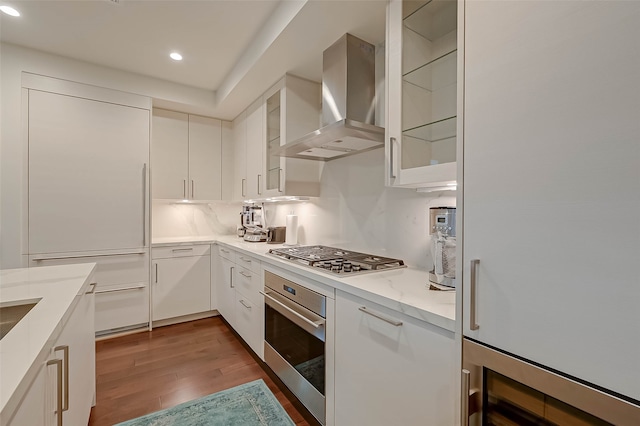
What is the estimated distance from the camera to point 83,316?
1.40 metres

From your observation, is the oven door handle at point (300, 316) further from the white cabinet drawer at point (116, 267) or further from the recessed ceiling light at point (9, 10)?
the recessed ceiling light at point (9, 10)

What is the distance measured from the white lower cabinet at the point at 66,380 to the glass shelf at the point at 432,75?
1736 mm

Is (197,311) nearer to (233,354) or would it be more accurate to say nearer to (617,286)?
(233,354)

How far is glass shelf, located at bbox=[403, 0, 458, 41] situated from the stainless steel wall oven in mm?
1475

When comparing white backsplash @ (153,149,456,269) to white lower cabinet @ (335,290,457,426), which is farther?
white backsplash @ (153,149,456,269)

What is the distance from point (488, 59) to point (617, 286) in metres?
0.64

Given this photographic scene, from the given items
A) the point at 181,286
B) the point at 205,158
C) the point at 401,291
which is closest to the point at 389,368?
the point at 401,291

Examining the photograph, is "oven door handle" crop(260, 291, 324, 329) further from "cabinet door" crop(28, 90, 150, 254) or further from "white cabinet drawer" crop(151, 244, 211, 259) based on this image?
"cabinet door" crop(28, 90, 150, 254)

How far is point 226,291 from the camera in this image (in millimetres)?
3018

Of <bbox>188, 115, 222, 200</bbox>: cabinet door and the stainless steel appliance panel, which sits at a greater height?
<bbox>188, 115, 222, 200</bbox>: cabinet door

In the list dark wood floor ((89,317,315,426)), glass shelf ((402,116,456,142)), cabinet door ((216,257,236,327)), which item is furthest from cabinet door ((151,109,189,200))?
glass shelf ((402,116,456,142))

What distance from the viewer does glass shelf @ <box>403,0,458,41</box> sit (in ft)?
4.66

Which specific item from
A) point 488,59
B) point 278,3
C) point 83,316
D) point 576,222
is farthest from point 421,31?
point 83,316

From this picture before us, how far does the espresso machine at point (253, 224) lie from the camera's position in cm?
318
